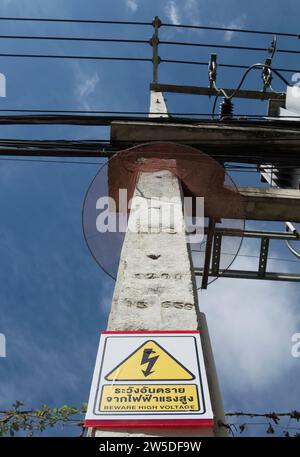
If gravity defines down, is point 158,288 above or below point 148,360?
above

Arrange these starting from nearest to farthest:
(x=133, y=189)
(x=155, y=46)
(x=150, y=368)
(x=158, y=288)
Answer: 1. (x=150, y=368)
2. (x=158, y=288)
3. (x=133, y=189)
4. (x=155, y=46)

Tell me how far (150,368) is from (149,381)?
0.10 metres

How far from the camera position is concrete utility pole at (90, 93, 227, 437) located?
2500 mm

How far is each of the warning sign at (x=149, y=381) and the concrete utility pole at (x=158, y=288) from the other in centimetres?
5

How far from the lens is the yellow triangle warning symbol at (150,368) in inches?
91.3

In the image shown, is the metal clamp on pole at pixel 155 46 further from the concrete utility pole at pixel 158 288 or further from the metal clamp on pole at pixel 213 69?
the concrete utility pole at pixel 158 288

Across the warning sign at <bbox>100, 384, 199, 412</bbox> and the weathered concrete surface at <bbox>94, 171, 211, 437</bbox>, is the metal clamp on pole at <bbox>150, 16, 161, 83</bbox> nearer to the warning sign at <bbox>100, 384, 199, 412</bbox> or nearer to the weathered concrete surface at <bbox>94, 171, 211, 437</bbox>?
the weathered concrete surface at <bbox>94, 171, 211, 437</bbox>

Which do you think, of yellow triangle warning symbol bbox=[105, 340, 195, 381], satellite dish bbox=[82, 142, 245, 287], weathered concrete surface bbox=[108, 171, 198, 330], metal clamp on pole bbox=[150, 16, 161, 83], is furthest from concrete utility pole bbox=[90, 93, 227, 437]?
metal clamp on pole bbox=[150, 16, 161, 83]

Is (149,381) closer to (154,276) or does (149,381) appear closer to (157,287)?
(157,287)

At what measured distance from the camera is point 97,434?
6.78 ft

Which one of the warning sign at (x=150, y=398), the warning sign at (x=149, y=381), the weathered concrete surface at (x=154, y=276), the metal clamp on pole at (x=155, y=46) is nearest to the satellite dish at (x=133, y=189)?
the weathered concrete surface at (x=154, y=276)

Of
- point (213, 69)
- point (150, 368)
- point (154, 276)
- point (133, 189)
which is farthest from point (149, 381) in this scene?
point (213, 69)

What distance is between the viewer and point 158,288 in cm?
322

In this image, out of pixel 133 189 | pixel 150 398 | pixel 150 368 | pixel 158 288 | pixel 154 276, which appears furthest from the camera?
pixel 133 189
